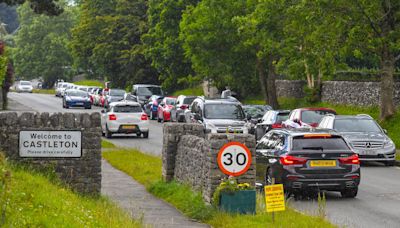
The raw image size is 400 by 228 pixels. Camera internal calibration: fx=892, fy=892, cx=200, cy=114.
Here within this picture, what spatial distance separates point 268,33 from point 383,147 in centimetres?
1716

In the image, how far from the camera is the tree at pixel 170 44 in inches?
2483

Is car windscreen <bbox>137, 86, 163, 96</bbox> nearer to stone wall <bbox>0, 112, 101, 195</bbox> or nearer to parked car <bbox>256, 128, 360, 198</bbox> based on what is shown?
parked car <bbox>256, 128, 360, 198</bbox>

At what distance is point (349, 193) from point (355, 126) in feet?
30.3

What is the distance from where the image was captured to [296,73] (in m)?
41.9

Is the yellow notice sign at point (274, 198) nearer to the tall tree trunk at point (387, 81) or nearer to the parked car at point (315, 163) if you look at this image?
the parked car at point (315, 163)

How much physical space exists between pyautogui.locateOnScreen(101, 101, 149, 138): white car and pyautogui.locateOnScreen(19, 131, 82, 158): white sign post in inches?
812

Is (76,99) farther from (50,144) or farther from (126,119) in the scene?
(50,144)

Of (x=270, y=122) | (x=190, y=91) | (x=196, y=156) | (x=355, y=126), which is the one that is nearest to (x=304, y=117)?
(x=270, y=122)

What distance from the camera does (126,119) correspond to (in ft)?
125

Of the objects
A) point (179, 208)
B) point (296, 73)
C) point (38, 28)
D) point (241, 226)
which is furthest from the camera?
point (38, 28)

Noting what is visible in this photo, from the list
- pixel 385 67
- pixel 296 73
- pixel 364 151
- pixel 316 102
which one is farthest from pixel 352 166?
pixel 316 102

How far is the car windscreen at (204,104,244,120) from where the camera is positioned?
32.8 m

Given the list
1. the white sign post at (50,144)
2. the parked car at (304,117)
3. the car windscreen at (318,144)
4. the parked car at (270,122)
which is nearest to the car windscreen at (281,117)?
the parked car at (270,122)

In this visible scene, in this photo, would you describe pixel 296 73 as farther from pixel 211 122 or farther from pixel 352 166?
pixel 352 166
